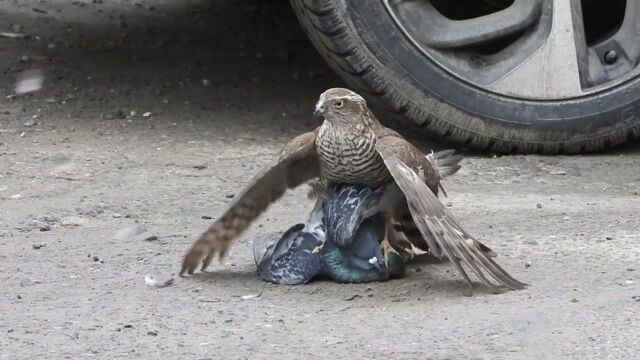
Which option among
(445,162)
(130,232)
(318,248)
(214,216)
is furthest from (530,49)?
(130,232)

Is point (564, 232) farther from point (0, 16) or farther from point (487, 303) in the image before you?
point (0, 16)

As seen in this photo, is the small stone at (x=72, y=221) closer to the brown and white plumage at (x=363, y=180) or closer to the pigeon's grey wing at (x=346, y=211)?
the brown and white plumage at (x=363, y=180)

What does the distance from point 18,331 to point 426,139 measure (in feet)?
9.10

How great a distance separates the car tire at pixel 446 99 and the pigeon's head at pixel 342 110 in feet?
4.47

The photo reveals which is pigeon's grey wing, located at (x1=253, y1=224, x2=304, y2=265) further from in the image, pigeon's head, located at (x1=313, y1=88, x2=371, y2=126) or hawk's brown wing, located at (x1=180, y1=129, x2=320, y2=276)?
pigeon's head, located at (x1=313, y1=88, x2=371, y2=126)

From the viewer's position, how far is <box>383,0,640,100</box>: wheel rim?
5664mm

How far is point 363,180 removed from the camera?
4297mm

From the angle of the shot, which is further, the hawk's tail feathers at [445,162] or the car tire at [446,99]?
the car tire at [446,99]

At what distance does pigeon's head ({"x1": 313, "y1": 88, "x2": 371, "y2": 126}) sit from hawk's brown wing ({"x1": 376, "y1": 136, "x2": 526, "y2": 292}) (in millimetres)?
136

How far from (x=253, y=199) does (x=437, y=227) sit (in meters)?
0.69

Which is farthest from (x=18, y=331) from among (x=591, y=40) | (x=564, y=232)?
(x=591, y=40)

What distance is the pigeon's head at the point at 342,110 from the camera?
4246mm

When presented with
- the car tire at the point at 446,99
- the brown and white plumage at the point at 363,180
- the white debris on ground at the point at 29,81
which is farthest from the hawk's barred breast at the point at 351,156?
the white debris on ground at the point at 29,81

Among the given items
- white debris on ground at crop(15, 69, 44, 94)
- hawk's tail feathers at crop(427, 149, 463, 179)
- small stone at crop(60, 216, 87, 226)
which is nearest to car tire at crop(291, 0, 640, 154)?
hawk's tail feathers at crop(427, 149, 463, 179)
